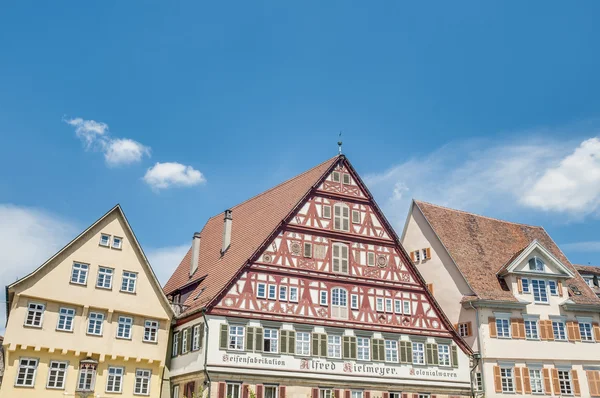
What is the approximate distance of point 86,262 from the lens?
34.2 meters

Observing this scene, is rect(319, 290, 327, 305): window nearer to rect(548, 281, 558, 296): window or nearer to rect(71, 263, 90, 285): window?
rect(71, 263, 90, 285): window

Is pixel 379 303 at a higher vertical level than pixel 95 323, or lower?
higher

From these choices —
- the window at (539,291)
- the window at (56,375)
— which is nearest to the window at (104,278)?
the window at (56,375)

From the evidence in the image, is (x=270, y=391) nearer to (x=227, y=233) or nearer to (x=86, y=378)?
(x=86, y=378)

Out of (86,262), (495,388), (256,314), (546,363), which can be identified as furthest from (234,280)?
(546,363)

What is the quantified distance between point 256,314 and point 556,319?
778 inches

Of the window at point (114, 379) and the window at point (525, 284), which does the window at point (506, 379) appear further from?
the window at point (114, 379)

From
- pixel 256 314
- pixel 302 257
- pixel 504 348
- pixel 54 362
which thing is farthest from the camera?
pixel 504 348

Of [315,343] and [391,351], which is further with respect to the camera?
[391,351]

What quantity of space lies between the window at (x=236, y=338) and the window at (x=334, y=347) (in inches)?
191

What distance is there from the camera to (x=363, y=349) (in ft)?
121

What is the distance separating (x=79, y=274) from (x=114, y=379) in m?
5.51

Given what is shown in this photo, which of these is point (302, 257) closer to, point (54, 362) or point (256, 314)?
point (256, 314)

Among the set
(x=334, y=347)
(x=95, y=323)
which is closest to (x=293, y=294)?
(x=334, y=347)
